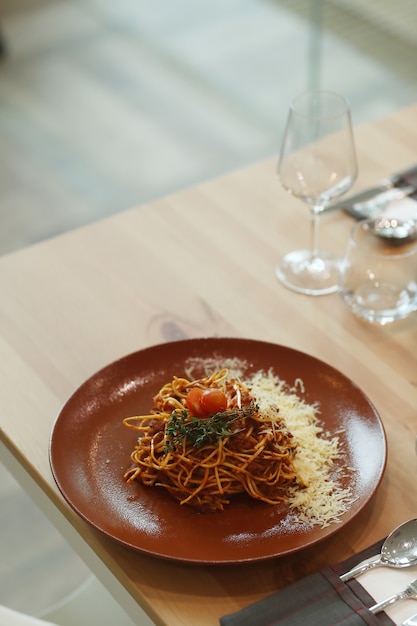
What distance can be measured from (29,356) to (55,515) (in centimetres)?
27

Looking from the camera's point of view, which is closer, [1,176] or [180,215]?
[180,215]

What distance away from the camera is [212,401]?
3.43ft

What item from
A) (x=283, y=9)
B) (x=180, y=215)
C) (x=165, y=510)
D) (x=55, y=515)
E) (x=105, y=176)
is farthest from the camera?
(x=283, y=9)

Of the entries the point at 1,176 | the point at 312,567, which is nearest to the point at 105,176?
the point at 1,176

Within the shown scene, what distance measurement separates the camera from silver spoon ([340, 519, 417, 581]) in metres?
0.99

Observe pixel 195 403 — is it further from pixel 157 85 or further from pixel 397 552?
pixel 157 85

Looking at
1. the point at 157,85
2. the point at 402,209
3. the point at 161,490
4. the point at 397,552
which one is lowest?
the point at 157,85

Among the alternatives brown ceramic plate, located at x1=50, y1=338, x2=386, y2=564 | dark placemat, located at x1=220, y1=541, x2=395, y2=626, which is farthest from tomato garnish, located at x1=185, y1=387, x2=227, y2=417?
dark placemat, located at x1=220, y1=541, x2=395, y2=626

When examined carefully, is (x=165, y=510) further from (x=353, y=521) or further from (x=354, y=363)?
(x=354, y=363)

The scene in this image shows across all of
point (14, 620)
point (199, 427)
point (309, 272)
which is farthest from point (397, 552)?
point (309, 272)

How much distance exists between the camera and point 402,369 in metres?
1.29

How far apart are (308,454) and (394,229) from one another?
590mm

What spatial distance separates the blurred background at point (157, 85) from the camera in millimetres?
3400

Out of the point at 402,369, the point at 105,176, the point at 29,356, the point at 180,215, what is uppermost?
the point at 29,356
